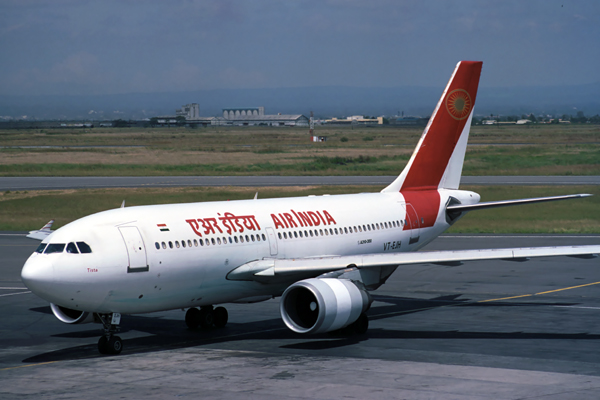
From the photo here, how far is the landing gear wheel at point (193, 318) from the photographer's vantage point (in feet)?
91.2

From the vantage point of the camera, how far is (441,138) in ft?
115

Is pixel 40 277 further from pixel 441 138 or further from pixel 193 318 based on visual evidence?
pixel 441 138

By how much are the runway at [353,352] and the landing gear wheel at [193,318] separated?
37cm

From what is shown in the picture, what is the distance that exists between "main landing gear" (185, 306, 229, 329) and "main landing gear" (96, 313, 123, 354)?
427 centimetres

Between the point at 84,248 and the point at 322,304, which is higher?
the point at 84,248

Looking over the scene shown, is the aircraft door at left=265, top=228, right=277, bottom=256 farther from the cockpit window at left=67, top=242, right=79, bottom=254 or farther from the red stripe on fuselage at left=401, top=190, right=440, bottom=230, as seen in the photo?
the red stripe on fuselage at left=401, top=190, right=440, bottom=230

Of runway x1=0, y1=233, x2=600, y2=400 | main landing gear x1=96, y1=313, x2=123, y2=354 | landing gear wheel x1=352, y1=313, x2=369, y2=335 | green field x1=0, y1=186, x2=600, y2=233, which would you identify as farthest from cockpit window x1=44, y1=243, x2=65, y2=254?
green field x1=0, y1=186, x2=600, y2=233

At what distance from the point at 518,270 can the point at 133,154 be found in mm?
105730

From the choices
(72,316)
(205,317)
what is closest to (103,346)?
(72,316)

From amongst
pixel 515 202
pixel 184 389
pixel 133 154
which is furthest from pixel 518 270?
pixel 133 154

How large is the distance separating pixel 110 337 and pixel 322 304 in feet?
21.2

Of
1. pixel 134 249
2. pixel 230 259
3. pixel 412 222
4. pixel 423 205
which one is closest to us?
pixel 134 249

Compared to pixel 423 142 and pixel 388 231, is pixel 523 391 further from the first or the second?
pixel 423 142

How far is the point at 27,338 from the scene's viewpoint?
26.7m
